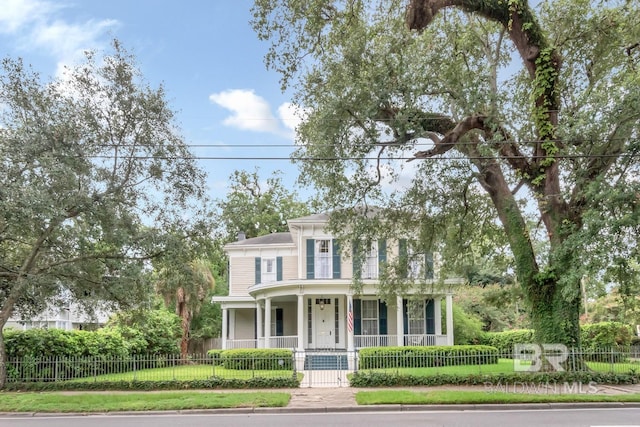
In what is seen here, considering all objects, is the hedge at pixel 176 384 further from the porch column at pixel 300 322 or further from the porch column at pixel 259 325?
the porch column at pixel 259 325

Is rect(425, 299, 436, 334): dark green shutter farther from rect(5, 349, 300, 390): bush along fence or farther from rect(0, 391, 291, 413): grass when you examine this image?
rect(0, 391, 291, 413): grass

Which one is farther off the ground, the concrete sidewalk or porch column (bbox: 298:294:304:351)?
porch column (bbox: 298:294:304:351)

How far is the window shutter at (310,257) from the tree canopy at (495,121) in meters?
7.61

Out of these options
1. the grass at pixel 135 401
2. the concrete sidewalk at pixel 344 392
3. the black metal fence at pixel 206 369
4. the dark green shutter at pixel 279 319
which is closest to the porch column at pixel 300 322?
the dark green shutter at pixel 279 319

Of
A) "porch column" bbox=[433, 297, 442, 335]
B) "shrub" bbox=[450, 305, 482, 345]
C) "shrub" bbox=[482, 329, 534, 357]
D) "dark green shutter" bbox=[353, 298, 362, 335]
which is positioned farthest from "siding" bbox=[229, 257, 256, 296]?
"shrub" bbox=[482, 329, 534, 357]

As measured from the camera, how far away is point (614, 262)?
44.7ft

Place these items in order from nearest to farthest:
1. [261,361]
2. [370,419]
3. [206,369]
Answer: [370,419] < [206,369] < [261,361]

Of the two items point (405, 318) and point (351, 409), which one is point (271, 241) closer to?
point (405, 318)

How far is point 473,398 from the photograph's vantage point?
42.3 feet

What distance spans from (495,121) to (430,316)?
12819 mm

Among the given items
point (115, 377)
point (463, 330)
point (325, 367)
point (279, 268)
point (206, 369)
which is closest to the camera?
point (115, 377)

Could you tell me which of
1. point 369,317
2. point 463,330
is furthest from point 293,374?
point 463,330

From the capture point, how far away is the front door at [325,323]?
26.2 m

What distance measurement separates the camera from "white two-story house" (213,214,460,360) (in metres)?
A: 24.6
